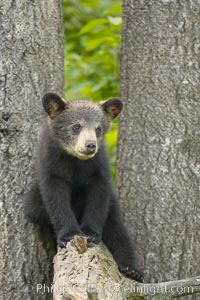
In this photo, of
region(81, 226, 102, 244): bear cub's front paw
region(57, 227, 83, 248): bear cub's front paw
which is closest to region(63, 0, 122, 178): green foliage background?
region(81, 226, 102, 244): bear cub's front paw

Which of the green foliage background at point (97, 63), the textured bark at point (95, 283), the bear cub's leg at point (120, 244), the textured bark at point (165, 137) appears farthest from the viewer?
the green foliage background at point (97, 63)

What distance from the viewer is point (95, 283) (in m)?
4.16

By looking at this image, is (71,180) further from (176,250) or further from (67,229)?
(176,250)

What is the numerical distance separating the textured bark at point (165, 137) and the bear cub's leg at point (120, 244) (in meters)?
0.27

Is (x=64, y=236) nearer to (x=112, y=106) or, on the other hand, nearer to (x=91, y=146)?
(x=91, y=146)

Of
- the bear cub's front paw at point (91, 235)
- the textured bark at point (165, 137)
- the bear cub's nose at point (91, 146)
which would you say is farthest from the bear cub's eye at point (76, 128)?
the bear cub's front paw at point (91, 235)

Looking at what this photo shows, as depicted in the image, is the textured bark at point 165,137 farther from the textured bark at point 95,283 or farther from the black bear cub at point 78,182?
the textured bark at point 95,283

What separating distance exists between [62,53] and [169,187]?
5.46 feet

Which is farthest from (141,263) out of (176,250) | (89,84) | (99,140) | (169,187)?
(89,84)

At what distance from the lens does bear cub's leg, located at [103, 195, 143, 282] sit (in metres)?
5.52

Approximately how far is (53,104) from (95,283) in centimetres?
183

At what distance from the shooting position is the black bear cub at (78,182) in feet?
17.0

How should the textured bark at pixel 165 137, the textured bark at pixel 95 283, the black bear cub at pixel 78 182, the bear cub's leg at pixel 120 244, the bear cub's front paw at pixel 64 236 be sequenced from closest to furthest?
the textured bark at pixel 95 283, the bear cub's front paw at pixel 64 236, the black bear cub at pixel 78 182, the bear cub's leg at pixel 120 244, the textured bark at pixel 165 137

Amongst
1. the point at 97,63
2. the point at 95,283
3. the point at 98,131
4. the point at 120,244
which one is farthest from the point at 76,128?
the point at 97,63
